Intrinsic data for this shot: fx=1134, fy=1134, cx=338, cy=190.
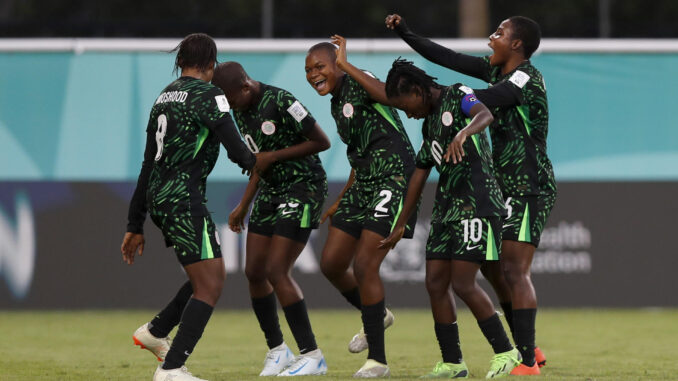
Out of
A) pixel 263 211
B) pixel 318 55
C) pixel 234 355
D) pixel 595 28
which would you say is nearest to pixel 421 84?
pixel 318 55

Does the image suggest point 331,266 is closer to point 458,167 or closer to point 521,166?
point 458,167

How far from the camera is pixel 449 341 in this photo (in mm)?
7105

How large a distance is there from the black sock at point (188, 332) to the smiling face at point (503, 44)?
8.51ft

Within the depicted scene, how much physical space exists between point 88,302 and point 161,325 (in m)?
5.66

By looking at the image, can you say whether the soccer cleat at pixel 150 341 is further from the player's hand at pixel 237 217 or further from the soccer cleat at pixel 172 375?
the soccer cleat at pixel 172 375

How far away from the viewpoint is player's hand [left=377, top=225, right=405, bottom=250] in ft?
23.3

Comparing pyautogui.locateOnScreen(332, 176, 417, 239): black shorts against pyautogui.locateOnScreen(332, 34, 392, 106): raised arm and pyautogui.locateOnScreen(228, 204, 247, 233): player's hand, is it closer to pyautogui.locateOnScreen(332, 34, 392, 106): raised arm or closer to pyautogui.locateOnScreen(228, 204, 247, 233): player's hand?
pyautogui.locateOnScreen(332, 34, 392, 106): raised arm

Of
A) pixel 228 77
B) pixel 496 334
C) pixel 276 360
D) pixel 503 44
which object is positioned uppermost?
pixel 503 44

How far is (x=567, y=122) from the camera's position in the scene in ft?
43.9

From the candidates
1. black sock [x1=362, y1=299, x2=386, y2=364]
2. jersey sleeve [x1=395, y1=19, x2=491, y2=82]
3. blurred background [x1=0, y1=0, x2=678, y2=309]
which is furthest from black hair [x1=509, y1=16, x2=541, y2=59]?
blurred background [x1=0, y1=0, x2=678, y2=309]

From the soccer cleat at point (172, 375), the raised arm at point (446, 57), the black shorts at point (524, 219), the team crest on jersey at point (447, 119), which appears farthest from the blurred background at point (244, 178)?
the soccer cleat at point (172, 375)

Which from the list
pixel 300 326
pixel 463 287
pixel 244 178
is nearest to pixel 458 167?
pixel 463 287

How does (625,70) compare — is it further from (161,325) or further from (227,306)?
(161,325)

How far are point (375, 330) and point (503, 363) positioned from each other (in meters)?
0.85
